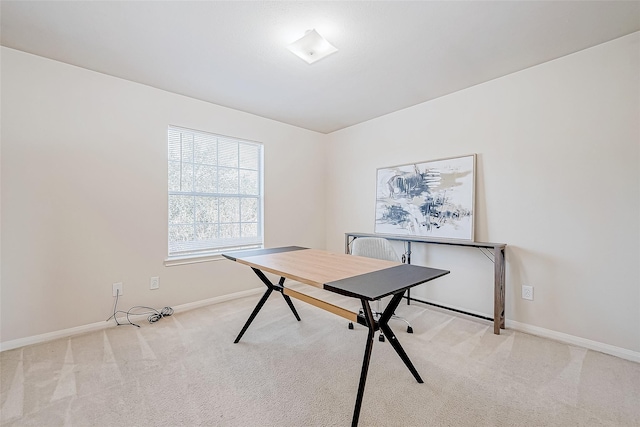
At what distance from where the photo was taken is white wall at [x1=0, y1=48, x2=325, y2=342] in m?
2.19

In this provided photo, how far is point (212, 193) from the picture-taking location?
131 inches

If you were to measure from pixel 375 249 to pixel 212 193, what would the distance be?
2077 mm

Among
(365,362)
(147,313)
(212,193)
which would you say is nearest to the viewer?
(365,362)

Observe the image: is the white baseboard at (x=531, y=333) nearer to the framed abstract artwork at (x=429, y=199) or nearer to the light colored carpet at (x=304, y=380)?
the light colored carpet at (x=304, y=380)

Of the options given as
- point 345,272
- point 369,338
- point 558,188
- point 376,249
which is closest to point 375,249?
point 376,249

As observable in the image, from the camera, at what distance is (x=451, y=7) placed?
5.69 feet

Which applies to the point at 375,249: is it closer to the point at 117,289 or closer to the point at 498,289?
the point at 498,289

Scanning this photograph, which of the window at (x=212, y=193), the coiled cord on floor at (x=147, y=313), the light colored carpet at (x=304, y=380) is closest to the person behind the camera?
the light colored carpet at (x=304, y=380)

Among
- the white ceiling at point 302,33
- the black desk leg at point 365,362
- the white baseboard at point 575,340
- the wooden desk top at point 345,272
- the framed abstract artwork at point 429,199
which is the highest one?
the white ceiling at point 302,33

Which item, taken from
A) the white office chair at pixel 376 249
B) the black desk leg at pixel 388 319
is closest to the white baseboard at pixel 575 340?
the white office chair at pixel 376 249

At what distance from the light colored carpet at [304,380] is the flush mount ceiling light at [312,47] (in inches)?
93.1

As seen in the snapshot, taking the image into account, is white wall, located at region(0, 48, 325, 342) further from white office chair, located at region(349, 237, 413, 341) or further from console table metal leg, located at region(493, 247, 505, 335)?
console table metal leg, located at region(493, 247, 505, 335)

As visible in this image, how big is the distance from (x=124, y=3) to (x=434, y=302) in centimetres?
379

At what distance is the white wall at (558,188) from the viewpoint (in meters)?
2.05
